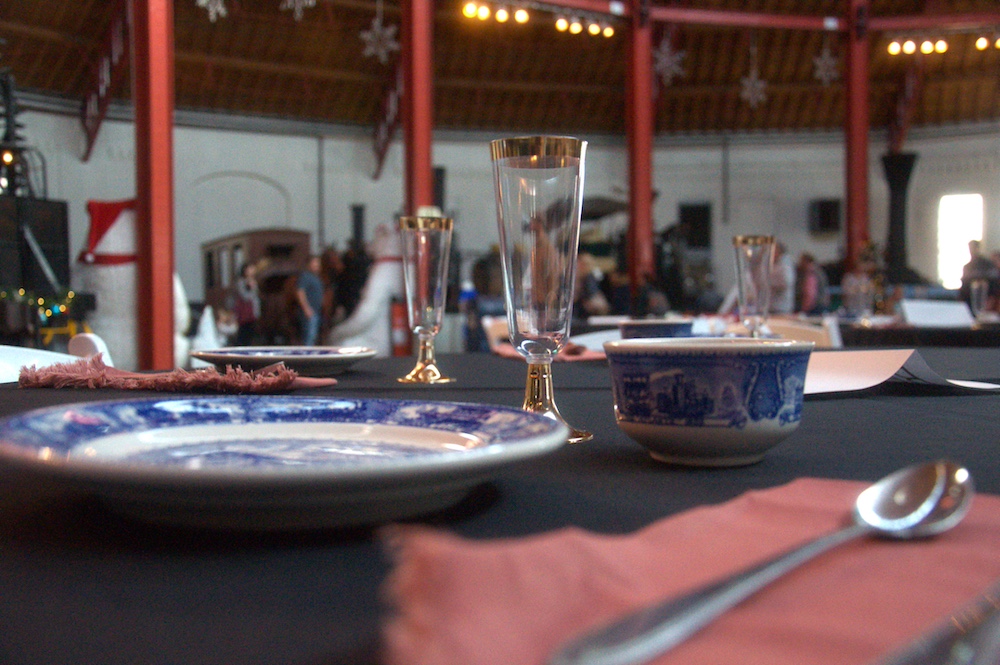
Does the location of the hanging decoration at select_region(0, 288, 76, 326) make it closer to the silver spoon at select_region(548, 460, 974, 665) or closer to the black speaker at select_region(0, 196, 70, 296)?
the black speaker at select_region(0, 196, 70, 296)

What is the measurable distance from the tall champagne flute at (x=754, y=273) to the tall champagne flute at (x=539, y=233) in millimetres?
942

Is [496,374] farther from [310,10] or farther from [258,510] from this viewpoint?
[310,10]

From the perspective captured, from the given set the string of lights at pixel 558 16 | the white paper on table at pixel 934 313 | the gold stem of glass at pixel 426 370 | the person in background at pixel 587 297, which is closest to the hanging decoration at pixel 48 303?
the person in background at pixel 587 297

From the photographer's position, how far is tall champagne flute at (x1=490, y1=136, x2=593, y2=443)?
74cm

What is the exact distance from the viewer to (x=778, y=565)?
30 centimetres

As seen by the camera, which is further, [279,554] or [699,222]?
[699,222]

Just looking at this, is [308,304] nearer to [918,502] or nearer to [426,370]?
[426,370]

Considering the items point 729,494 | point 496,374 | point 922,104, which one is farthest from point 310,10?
point 729,494

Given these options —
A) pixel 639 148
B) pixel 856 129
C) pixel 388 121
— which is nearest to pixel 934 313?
pixel 639 148

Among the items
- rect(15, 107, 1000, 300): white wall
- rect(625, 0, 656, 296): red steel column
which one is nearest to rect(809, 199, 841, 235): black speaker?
rect(15, 107, 1000, 300): white wall

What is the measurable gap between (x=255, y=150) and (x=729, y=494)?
13.4 metres

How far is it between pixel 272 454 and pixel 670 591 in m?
0.32

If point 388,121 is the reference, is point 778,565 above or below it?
below

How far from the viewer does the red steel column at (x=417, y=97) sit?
22.6 ft
